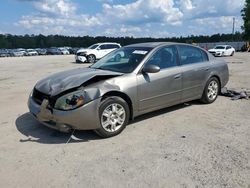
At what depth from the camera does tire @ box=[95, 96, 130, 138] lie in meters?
4.78

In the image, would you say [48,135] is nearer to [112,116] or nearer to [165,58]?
[112,116]

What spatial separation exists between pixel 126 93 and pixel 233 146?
6.36 ft

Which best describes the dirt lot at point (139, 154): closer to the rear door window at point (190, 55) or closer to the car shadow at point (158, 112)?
the car shadow at point (158, 112)

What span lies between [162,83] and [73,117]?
1.99 metres

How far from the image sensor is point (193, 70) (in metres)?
6.38

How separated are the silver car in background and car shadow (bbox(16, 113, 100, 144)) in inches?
10.0

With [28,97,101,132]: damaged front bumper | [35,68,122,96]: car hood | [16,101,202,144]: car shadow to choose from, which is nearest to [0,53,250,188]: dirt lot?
[16,101,202,144]: car shadow

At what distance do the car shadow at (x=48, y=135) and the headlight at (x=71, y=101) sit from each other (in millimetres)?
585

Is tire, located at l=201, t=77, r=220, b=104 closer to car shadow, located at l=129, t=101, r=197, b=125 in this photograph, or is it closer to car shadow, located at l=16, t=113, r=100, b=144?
car shadow, located at l=129, t=101, r=197, b=125

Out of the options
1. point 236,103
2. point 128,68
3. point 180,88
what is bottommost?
point 236,103

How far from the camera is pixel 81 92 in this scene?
4.65m

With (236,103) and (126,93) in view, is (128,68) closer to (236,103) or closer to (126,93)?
(126,93)

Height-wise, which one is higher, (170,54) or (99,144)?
(170,54)

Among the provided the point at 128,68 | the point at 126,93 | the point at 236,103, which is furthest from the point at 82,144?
the point at 236,103
